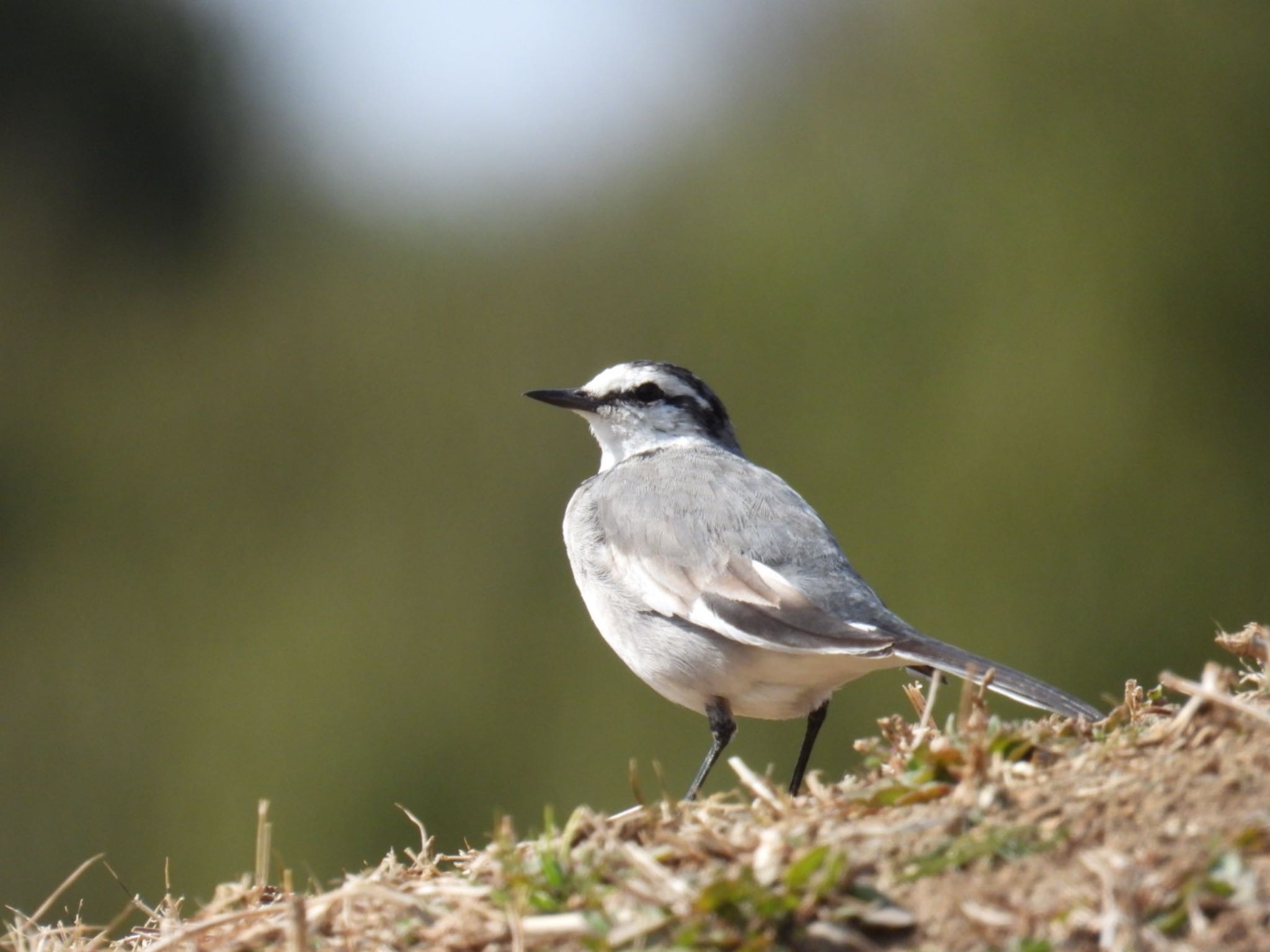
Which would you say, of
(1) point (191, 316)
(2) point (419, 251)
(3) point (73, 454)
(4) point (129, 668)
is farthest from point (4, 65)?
(4) point (129, 668)

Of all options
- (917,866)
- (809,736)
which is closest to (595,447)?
(809,736)

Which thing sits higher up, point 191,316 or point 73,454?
point 191,316

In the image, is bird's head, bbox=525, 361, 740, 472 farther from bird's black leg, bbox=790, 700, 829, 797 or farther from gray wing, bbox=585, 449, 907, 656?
bird's black leg, bbox=790, 700, 829, 797

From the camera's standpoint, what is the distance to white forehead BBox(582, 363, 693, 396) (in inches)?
304

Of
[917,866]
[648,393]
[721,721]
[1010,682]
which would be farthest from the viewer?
[648,393]

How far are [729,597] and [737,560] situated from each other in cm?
22

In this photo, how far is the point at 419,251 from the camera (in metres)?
20.2

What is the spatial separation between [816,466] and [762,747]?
2.85m

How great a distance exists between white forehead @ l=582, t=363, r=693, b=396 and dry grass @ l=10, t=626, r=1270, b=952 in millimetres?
3802

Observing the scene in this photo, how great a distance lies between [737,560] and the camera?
5875 millimetres

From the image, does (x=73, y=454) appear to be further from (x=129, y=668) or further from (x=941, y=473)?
(x=941, y=473)

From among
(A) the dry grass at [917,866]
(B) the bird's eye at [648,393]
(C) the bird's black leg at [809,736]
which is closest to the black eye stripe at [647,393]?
(B) the bird's eye at [648,393]

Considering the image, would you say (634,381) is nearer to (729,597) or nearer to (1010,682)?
(729,597)

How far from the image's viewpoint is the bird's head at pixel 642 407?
7730mm
